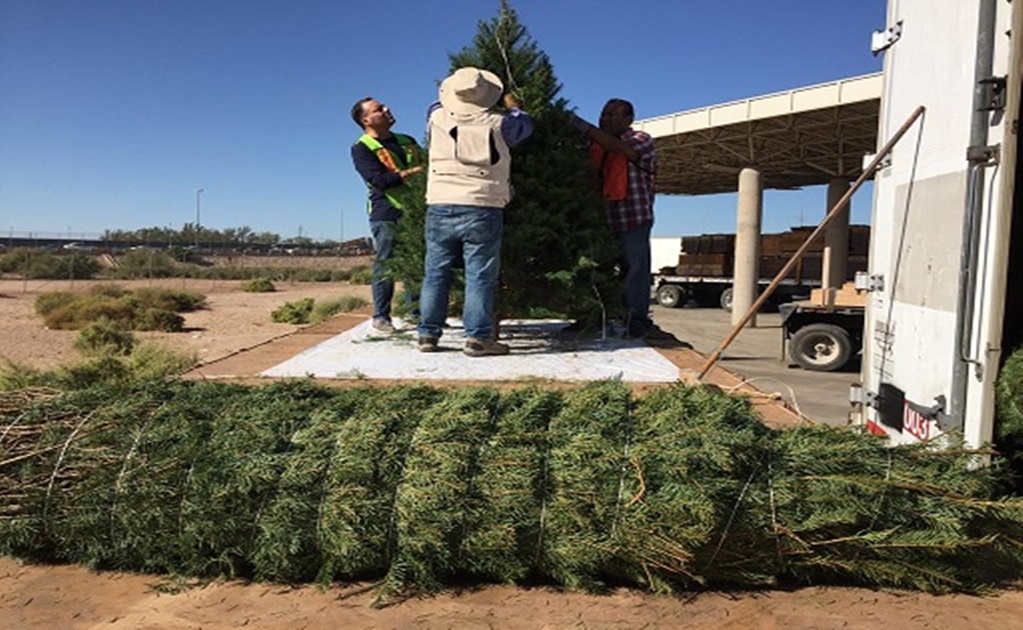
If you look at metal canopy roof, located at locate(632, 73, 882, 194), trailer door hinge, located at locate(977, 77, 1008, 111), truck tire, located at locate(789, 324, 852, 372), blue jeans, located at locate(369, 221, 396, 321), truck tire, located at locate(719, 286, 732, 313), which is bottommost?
truck tire, located at locate(789, 324, 852, 372)

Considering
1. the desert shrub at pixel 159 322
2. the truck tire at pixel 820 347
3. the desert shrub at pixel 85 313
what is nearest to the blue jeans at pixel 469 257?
the truck tire at pixel 820 347

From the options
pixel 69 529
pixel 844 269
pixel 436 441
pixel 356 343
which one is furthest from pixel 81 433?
→ pixel 844 269

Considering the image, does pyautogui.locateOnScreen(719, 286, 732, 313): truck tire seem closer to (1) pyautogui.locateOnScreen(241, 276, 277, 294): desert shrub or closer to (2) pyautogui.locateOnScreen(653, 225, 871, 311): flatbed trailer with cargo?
(2) pyautogui.locateOnScreen(653, 225, 871, 311): flatbed trailer with cargo

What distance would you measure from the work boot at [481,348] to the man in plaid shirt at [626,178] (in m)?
1.40

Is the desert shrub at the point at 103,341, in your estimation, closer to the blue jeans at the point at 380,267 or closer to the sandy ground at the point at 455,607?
the blue jeans at the point at 380,267

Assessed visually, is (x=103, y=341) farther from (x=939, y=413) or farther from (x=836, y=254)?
(x=836, y=254)

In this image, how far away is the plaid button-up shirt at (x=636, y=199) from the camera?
5434 millimetres

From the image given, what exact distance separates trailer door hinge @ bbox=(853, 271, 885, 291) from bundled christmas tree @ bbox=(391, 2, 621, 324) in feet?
5.57

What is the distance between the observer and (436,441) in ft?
8.37

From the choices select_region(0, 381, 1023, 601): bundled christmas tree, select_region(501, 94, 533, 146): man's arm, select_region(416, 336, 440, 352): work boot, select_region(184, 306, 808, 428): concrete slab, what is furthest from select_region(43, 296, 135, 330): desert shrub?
select_region(0, 381, 1023, 601): bundled christmas tree

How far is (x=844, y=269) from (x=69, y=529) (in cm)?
2265

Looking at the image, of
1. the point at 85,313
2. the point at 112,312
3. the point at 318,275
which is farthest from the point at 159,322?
the point at 318,275

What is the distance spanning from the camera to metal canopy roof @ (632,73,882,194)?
18.0m

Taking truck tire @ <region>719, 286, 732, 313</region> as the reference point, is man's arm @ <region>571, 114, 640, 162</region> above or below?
above
